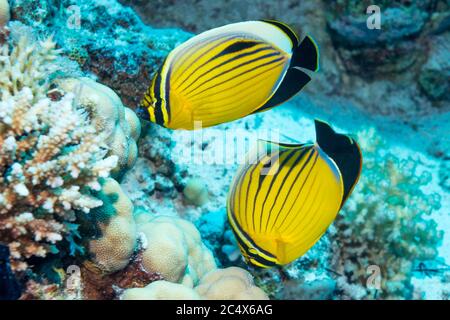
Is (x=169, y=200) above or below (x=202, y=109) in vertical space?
below

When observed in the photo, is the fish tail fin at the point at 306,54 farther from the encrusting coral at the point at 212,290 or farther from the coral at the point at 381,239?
the coral at the point at 381,239

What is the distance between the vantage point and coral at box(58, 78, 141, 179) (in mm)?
2209

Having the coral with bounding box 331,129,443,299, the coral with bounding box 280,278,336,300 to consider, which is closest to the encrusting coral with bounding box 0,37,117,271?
the coral with bounding box 280,278,336,300

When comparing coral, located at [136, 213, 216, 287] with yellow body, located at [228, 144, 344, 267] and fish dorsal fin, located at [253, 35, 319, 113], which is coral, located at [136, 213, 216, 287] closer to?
yellow body, located at [228, 144, 344, 267]

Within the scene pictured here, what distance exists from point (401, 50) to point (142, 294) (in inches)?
189

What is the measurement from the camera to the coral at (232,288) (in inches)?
81.0

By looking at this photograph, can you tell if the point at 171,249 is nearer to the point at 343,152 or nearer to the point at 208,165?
the point at 343,152

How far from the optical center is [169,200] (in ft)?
11.1

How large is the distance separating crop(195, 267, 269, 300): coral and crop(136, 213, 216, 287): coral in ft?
0.56

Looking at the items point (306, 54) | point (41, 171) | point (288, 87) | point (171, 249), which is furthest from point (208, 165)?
point (41, 171)

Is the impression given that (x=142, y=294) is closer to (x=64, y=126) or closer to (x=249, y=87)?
(x=64, y=126)
